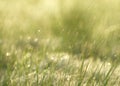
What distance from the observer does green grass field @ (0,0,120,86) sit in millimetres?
2854

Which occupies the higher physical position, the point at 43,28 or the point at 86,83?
the point at 86,83

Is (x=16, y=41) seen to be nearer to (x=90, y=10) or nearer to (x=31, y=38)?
(x=31, y=38)

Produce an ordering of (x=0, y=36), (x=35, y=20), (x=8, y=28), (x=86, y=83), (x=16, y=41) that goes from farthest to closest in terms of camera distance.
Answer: (x=35, y=20) → (x=8, y=28) → (x=16, y=41) → (x=0, y=36) → (x=86, y=83)

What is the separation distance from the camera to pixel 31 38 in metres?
4.21

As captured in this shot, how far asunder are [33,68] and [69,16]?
180cm

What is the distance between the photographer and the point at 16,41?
4105 millimetres

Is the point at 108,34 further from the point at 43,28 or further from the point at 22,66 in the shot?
the point at 22,66

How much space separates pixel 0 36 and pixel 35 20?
1512 millimetres

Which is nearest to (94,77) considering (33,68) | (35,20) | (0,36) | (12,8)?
(33,68)

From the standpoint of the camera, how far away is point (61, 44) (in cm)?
379

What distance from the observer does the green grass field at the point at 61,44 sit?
9.36 feet

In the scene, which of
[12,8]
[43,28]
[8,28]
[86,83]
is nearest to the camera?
[86,83]

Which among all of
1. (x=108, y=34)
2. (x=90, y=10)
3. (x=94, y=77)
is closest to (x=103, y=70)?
(x=94, y=77)

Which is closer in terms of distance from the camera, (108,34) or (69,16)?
(108,34)
